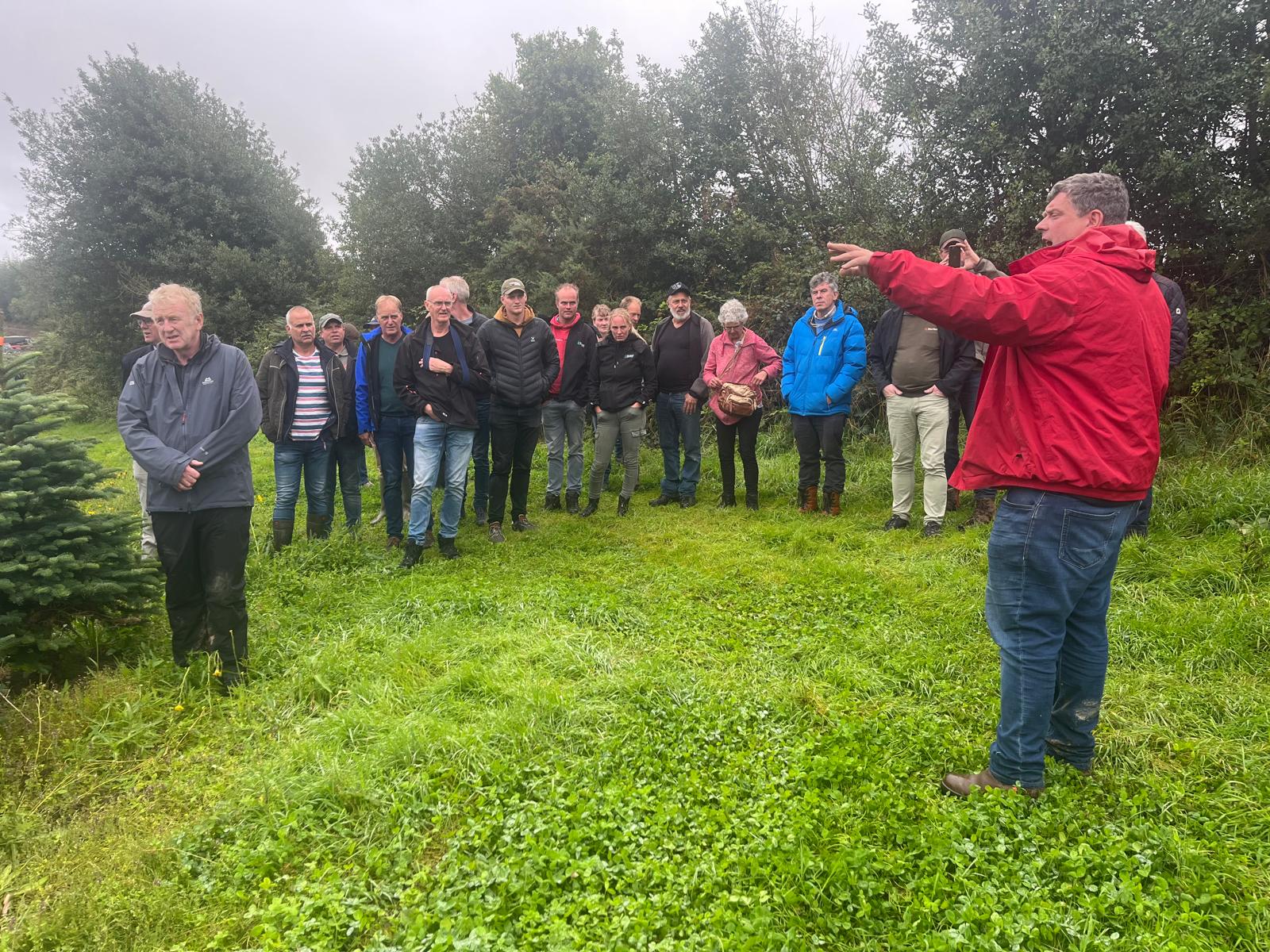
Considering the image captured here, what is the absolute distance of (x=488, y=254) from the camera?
612 inches

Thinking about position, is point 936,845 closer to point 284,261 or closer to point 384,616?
point 384,616

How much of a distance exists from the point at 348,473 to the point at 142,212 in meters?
15.5

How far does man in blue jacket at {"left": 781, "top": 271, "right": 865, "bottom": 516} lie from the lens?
6980 mm

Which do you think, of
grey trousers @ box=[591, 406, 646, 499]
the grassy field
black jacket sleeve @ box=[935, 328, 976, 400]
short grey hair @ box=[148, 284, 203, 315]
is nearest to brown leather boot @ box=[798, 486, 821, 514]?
black jacket sleeve @ box=[935, 328, 976, 400]

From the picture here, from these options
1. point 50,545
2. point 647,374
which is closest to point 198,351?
point 50,545

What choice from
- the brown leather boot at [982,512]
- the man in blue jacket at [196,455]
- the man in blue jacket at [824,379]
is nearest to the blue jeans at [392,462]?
the man in blue jacket at [196,455]

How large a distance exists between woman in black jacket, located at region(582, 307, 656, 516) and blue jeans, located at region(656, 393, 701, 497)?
0.92 feet

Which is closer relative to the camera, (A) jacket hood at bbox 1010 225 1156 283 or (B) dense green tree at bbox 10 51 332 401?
(A) jacket hood at bbox 1010 225 1156 283

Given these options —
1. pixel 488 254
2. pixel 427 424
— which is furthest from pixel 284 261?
pixel 427 424

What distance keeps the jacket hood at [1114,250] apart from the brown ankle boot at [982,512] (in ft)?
12.8

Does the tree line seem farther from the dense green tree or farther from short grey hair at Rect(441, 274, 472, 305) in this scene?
short grey hair at Rect(441, 274, 472, 305)

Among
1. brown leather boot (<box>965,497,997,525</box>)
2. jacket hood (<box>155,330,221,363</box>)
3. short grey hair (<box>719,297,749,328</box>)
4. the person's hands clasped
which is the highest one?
short grey hair (<box>719,297,749,328</box>)

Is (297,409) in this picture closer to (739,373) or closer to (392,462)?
(392,462)

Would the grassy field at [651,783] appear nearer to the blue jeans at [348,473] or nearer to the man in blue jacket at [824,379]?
the blue jeans at [348,473]
